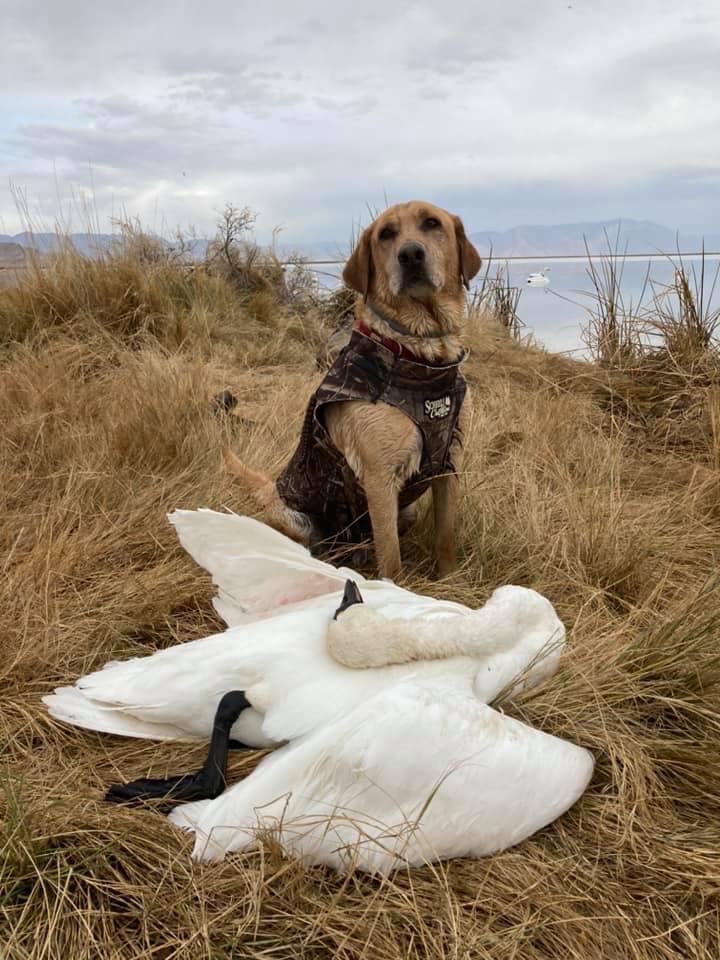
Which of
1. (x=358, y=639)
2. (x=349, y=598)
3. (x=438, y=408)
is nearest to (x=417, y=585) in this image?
(x=438, y=408)

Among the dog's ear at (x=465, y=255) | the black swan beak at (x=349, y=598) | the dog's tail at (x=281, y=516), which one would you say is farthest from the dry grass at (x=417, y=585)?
the dog's ear at (x=465, y=255)

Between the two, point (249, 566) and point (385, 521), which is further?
point (385, 521)

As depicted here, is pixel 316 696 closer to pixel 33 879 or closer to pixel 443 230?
pixel 33 879

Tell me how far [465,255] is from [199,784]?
254 cm

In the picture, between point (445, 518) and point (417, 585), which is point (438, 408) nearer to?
point (445, 518)

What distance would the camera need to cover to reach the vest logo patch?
2.97m

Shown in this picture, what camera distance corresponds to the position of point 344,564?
347cm

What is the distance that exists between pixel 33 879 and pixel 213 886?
0.38 metres

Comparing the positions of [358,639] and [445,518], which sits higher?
[358,639]

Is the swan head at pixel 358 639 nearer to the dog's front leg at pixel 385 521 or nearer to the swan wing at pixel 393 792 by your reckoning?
the swan wing at pixel 393 792

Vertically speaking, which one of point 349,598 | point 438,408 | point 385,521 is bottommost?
point 385,521

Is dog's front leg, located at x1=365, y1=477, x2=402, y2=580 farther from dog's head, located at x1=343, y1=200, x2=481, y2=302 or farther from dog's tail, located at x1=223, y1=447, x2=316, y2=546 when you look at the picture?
dog's head, located at x1=343, y1=200, x2=481, y2=302

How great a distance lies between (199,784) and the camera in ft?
5.78

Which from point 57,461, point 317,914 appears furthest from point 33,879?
point 57,461
